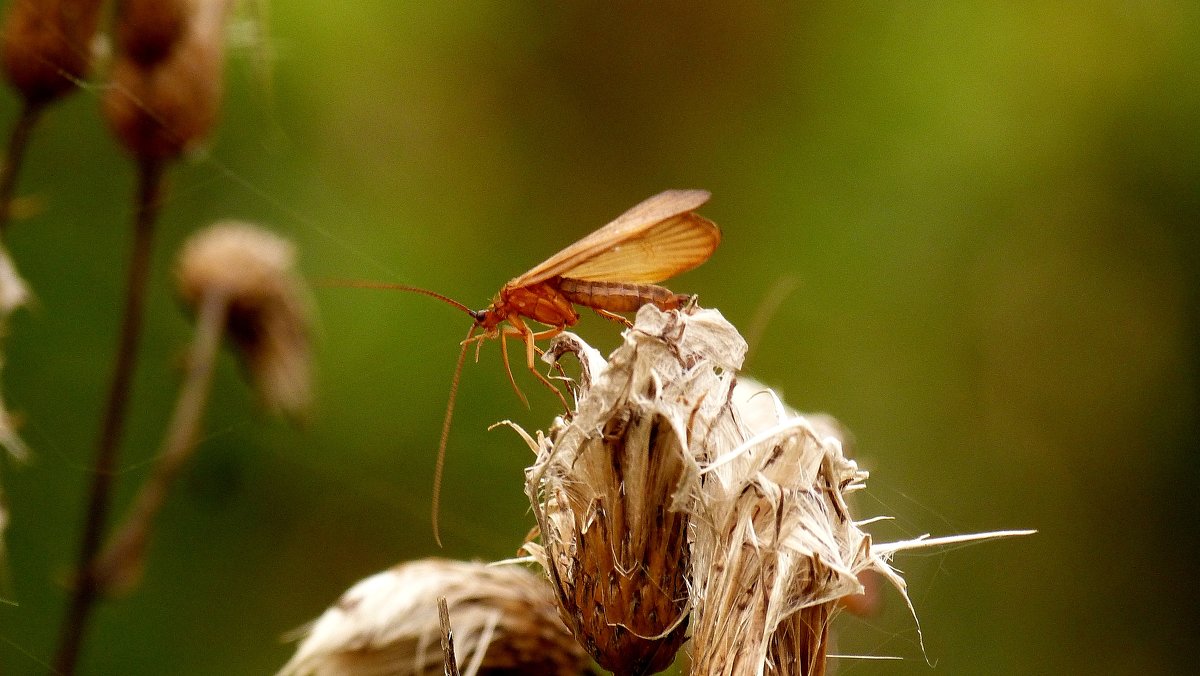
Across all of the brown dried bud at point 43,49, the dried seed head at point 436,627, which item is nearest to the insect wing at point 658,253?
the dried seed head at point 436,627

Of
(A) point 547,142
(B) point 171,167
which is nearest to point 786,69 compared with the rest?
(A) point 547,142

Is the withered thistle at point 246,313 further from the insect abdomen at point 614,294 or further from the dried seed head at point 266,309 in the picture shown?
the insect abdomen at point 614,294

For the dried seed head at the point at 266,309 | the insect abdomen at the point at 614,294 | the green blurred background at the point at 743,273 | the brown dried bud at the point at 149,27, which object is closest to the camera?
the insect abdomen at the point at 614,294

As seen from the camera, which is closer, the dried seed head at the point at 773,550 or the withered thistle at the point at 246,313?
the dried seed head at the point at 773,550

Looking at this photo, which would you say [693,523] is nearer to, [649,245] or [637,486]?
[637,486]

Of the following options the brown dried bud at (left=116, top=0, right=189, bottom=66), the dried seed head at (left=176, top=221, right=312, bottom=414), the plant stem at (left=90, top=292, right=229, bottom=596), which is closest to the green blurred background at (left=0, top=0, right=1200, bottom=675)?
the dried seed head at (left=176, top=221, right=312, bottom=414)

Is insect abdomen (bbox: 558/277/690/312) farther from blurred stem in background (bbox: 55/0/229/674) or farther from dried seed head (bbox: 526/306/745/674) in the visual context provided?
blurred stem in background (bbox: 55/0/229/674)
